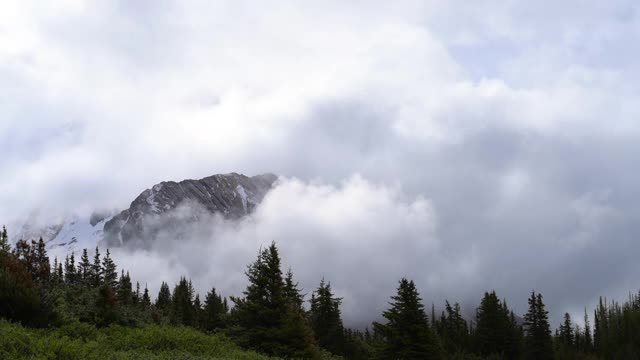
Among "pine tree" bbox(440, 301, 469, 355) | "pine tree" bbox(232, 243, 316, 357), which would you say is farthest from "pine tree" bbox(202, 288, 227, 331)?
"pine tree" bbox(232, 243, 316, 357)

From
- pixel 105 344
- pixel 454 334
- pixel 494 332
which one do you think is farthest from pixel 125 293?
pixel 105 344

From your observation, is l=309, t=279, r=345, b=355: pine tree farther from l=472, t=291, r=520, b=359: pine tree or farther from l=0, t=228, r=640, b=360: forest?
l=472, t=291, r=520, b=359: pine tree

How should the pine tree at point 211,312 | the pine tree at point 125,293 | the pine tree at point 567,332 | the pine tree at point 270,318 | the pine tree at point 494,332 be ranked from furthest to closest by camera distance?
the pine tree at point 567,332, the pine tree at point 494,332, the pine tree at point 211,312, the pine tree at point 125,293, the pine tree at point 270,318

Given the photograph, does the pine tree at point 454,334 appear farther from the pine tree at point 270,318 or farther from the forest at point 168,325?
the pine tree at point 270,318

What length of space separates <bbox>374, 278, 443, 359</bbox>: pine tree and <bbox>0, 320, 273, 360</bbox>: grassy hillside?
2433cm

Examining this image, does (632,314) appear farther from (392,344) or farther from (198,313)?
(392,344)

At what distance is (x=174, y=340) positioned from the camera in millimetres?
17406

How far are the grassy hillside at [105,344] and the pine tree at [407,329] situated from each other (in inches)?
958

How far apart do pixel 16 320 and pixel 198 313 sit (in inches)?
3333

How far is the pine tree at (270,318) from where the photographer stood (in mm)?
24172

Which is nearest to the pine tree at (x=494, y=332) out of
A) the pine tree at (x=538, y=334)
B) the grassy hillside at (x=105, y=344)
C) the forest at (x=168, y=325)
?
the pine tree at (x=538, y=334)

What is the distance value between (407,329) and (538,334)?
57.5 meters

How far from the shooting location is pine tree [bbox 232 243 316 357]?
79.3 ft

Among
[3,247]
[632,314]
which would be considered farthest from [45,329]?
[632,314]
